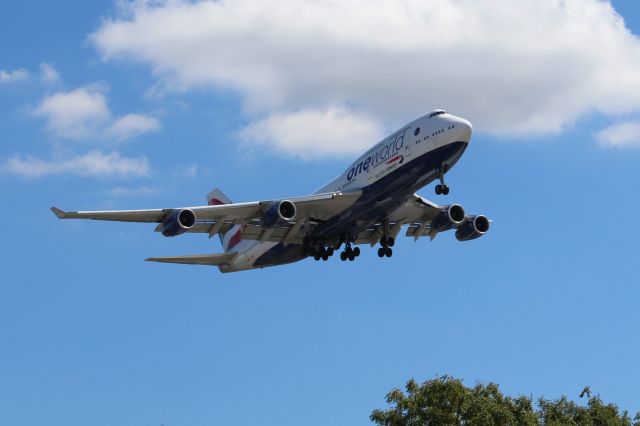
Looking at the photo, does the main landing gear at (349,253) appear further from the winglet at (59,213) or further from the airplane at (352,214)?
the winglet at (59,213)

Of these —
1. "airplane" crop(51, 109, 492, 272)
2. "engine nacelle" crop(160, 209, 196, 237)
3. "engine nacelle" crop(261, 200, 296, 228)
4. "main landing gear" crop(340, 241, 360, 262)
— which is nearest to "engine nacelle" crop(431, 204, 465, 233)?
"airplane" crop(51, 109, 492, 272)

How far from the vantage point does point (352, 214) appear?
6569 cm

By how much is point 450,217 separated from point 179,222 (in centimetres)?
1636

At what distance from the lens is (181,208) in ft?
209

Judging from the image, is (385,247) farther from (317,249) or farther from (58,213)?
(58,213)

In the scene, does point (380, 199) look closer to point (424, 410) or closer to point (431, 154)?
point (431, 154)

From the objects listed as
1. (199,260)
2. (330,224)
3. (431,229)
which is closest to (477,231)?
(431,229)

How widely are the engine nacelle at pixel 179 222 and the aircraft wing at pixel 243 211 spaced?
0.24m

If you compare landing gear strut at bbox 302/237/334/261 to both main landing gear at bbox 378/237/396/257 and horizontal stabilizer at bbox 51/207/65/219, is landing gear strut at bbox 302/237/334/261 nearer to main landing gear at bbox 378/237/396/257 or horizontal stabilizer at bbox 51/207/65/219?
main landing gear at bbox 378/237/396/257

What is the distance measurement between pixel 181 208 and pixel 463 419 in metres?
17.8

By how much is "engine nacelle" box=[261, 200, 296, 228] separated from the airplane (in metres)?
0.05

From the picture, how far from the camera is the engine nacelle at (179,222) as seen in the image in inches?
2491

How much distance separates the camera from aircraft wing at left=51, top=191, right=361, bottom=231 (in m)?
64.0

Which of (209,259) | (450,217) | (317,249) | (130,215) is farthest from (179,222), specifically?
(450,217)
